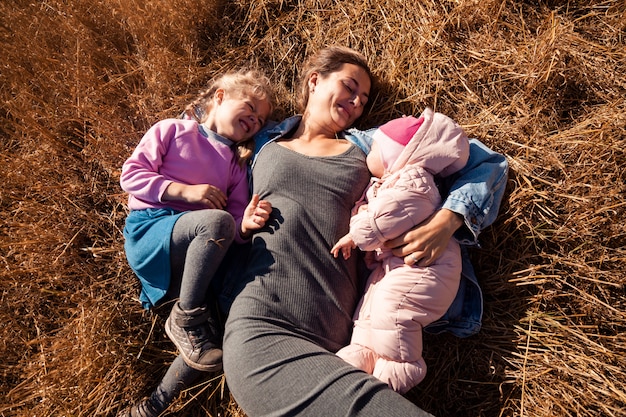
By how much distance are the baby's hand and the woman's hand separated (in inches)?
8.2

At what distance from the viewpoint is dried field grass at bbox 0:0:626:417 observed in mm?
2607

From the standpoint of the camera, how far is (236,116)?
3.04 m

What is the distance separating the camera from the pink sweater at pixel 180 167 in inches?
109

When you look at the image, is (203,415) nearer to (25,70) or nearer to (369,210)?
(369,210)

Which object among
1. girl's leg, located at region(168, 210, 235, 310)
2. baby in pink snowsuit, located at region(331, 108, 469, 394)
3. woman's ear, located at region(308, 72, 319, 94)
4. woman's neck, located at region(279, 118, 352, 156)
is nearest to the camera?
baby in pink snowsuit, located at region(331, 108, 469, 394)

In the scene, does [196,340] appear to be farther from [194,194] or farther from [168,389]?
[194,194]

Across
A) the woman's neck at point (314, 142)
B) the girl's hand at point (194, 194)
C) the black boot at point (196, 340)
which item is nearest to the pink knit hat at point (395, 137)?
the woman's neck at point (314, 142)

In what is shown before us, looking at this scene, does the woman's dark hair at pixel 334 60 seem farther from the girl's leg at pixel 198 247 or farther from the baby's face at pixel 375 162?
the girl's leg at pixel 198 247

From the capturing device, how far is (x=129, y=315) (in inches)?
125

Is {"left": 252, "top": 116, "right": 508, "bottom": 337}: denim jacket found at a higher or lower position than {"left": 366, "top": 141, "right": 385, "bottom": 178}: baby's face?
lower

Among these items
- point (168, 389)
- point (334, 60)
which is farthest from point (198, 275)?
point (334, 60)

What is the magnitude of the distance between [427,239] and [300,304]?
81 centimetres

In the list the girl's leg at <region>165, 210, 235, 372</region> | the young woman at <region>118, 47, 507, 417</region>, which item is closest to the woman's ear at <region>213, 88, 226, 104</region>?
the young woman at <region>118, 47, 507, 417</region>

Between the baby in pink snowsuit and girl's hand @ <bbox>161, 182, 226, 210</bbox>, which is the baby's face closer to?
the baby in pink snowsuit
